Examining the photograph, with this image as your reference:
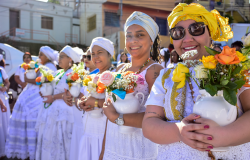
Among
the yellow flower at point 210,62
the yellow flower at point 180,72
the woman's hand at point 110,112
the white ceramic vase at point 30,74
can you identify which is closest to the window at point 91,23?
the white ceramic vase at point 30,74

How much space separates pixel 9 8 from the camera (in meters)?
17.7

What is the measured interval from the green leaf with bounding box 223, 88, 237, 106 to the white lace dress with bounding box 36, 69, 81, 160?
3296 mm

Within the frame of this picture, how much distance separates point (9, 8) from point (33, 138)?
55.6ft

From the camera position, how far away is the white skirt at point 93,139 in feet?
9.76

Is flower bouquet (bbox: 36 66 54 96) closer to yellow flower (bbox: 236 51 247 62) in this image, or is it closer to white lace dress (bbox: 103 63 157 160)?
white lace dress (bbox: 103 63 157 160)

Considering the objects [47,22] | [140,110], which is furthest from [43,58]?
[47,22]

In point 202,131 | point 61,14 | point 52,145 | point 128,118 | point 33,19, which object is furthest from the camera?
point 61,14

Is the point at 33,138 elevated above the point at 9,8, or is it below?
below

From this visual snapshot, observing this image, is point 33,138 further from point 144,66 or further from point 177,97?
point 177,97

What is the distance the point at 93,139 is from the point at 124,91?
4.52 ft

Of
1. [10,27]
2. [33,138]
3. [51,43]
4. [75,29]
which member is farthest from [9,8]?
[33,138]

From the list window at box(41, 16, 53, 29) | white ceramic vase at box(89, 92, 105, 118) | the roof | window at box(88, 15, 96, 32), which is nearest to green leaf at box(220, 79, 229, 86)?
white ceramic vase at box(89, 92, 105, 118)

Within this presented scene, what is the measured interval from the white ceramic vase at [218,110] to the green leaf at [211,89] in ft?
0.24

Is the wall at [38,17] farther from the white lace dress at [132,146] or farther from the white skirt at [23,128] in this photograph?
the white lace dress at [132,146]
